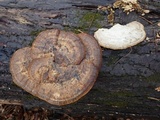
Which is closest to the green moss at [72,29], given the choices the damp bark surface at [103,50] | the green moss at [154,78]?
the damp bark surface at [103,50]

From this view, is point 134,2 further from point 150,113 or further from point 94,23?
point 150,113

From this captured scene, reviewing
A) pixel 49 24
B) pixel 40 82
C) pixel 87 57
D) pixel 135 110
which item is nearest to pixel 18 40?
pixel 49 24

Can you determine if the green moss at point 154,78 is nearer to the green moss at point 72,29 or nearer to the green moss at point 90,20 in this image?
the green moss at point 90,20

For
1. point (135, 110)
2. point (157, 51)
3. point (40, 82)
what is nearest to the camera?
point (40, 82)

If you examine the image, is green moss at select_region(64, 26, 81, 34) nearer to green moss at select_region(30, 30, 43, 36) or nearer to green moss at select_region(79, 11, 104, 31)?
green moss at select_region(79, 11, 104, 31)

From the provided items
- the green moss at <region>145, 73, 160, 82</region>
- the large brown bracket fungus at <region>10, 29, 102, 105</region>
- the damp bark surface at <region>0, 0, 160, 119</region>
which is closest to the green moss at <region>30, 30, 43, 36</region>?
the damp bark surface at <region>0, 0, 160, 119</region>
